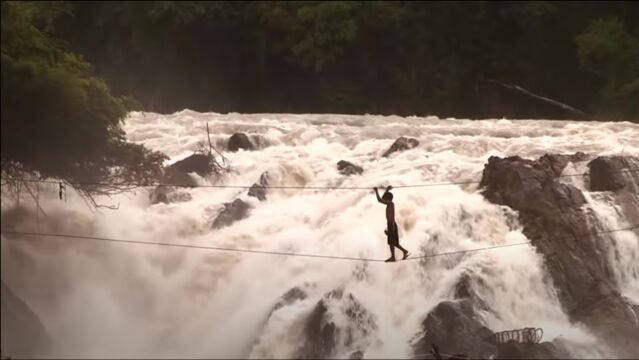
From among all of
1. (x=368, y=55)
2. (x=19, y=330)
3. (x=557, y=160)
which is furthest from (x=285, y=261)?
(x=368, y=55)

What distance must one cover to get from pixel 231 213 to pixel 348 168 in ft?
11.1

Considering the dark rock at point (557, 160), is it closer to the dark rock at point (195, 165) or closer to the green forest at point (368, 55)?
the green forest at point (368, 55)

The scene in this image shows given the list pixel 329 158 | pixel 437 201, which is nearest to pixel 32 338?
pixel 437 201

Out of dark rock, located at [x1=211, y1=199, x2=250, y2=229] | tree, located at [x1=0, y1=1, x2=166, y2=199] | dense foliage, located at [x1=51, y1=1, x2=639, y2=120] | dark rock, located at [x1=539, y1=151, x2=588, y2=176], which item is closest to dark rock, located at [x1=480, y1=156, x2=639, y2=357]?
dark rock, located at [x1=539, y1=151, x2=588, y2=176]

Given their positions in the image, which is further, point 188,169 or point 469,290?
point 188,169

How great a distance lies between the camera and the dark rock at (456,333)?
11281 mm

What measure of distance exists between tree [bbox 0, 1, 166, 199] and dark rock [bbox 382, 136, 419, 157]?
819 centimetres

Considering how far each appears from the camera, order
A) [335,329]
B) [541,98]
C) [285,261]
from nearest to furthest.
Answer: [335,329] → [285,261] → [541,98]

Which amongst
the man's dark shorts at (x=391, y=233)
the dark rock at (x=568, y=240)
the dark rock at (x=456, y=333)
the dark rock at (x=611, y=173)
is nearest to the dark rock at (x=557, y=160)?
the dark rock at (x=568, y=240)

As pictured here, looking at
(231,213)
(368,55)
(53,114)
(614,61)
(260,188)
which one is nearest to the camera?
(53,114)

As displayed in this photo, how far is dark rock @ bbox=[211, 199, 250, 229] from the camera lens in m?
14.7

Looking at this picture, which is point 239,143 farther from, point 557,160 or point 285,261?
point 557,160

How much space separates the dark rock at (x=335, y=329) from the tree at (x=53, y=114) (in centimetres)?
362

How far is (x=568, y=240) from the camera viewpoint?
13828 millimetres
